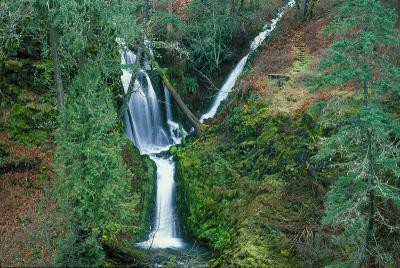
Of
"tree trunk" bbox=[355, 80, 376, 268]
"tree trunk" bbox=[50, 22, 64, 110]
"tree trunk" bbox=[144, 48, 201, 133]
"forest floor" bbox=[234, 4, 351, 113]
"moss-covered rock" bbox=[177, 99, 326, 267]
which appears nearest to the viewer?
"tree trunk" bbox=[355, 80, 376, 268]

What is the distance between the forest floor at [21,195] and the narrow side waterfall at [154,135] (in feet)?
15.0

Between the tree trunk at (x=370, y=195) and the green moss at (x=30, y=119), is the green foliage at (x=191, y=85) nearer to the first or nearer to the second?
the green moss at (x=30, y=119)

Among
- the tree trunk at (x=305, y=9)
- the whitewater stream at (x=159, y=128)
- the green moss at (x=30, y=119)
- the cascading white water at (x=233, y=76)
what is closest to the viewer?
the green moss at (x=30, y=119)

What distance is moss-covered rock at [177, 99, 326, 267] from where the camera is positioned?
13391 millimetres

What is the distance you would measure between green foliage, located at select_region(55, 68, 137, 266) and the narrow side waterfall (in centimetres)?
651

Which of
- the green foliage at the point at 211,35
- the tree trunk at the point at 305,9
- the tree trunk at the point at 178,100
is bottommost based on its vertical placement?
the tree trunk at the point at 178,100

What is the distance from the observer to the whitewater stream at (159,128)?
58.7 feet

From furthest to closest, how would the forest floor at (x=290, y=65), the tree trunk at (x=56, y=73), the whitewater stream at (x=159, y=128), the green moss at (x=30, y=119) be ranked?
the forest floor at (x=290, y=65) → the whitewater stream at (x=159, y=128) → the green moss at (x=30, y=119) → the tree trunk at (x=56, y=73)

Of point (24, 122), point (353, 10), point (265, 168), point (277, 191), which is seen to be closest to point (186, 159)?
point (265, 168)

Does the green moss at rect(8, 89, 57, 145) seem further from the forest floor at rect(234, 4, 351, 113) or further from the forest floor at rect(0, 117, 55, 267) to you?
the forest floor at rect(234, 4, 351, 113)

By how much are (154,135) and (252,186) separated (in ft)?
26.0

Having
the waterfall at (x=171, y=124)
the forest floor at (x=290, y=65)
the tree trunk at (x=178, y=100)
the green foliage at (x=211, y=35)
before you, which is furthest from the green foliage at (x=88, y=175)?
the green foliage at (x=211, y=35)

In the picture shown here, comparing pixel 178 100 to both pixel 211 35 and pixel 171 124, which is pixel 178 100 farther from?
pixel 211 35

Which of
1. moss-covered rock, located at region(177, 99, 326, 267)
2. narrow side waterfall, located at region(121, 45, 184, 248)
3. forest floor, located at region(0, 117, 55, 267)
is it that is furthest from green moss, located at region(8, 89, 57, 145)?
moss-covered rock, located at region(177, 99, 326, 267)
